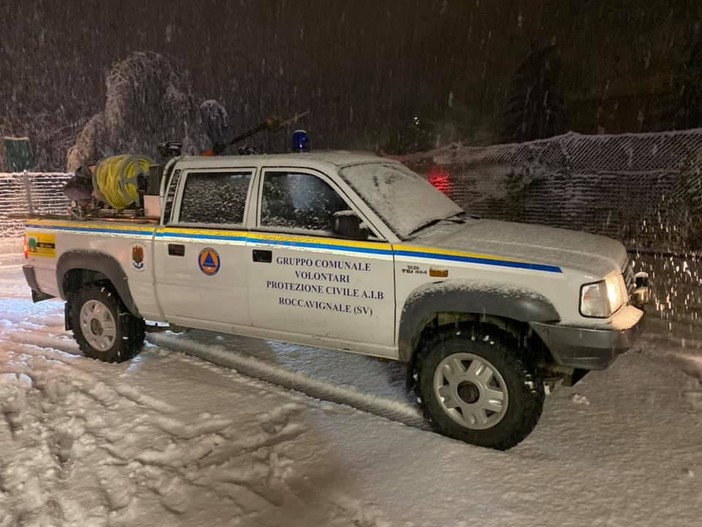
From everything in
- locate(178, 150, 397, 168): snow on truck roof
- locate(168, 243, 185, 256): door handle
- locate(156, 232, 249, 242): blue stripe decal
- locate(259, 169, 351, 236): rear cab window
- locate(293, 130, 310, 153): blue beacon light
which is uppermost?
locate(293, 130, 310, 153): blue beacon light

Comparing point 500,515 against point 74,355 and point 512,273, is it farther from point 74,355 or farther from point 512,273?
point 74,355

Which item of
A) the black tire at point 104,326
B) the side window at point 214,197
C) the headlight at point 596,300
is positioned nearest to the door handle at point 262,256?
the side window at point 214,197

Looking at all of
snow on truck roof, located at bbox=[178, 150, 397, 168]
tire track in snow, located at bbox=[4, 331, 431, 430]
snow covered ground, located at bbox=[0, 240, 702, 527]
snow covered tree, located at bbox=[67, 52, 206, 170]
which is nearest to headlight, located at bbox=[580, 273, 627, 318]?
snow covered ground, located at bbox=[0, 240, 702, 527]

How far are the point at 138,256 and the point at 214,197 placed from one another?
92 cm

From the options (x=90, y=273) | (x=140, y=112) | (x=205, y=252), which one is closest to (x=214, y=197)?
(x=205, y=252)

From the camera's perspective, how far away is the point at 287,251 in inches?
160

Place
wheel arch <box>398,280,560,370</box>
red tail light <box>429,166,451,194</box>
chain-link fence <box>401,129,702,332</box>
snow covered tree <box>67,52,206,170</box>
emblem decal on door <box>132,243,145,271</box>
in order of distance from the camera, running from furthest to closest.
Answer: snow covered tree <box>67,52,206,170</box>, red tail light <box>429,166,451,194</box>, chain-link fence <box>401,129,702,332</box>, emblem decal on door <box>132,243,145,271</box>, wheel arch <box>398,280,560,370</box>

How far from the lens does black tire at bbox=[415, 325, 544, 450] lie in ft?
11.1

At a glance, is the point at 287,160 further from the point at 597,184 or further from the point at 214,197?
the point at 597,184

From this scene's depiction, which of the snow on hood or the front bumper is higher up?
the snow on hood

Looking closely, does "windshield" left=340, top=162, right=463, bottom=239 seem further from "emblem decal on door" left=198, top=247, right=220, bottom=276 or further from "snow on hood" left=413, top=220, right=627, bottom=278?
"emblem decal on door" left=198, top=247, right=220, bottom=276

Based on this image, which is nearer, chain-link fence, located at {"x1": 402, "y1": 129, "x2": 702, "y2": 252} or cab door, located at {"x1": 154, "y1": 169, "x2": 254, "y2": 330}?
cab door, located at {"x1": 154, "y1": 169, "x2": 254, "y2": 330}

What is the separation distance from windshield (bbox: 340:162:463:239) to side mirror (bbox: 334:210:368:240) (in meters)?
0.18

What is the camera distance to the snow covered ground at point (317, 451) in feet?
9.53
